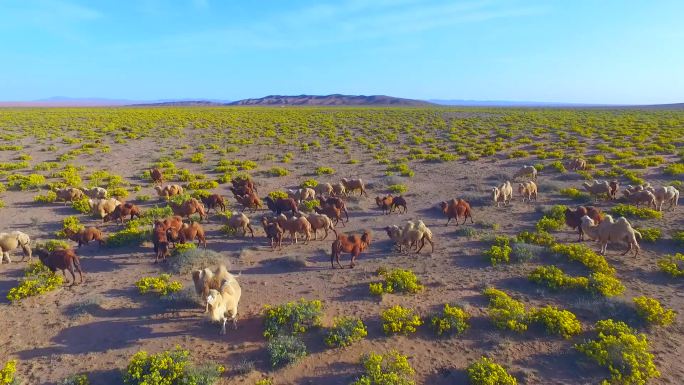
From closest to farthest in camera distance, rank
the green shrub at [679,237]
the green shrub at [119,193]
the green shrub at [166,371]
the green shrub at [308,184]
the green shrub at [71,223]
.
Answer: the green shrub at [166,371] → the green shrub at [679,237] → the green shrub at [71,223] → the green shrub at [119,193] → the green shrub at [308,184]

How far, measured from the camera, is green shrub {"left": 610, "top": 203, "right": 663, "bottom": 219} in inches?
583

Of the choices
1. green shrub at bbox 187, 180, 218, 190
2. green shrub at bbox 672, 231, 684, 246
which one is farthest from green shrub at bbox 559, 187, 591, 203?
green shrub at bbox 187, 180, 218, 190

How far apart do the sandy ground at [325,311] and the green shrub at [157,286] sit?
0.23 metres

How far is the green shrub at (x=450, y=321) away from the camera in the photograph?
821 cm

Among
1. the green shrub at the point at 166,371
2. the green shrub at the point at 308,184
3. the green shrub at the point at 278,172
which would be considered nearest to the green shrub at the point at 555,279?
the green shrub at the point at 166,371

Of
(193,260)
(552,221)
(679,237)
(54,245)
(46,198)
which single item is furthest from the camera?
(46,198)

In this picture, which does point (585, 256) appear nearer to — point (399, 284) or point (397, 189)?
point (399, 284)

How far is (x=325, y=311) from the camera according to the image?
9.13 meters

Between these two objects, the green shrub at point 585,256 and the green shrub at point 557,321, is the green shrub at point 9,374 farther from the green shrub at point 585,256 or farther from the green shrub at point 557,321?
the green shrub at point 585,256

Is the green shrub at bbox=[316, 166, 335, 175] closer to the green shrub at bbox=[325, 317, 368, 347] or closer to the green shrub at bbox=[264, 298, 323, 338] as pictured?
the green shrub at bbox=[264, 298, 323, 338]

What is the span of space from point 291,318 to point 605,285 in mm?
7176

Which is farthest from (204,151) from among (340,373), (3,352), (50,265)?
(340,373)

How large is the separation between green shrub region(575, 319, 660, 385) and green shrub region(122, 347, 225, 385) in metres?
6.51

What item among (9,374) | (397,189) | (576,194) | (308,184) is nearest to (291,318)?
(9,374)
